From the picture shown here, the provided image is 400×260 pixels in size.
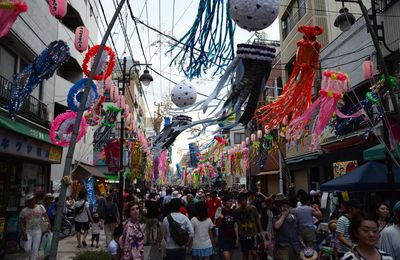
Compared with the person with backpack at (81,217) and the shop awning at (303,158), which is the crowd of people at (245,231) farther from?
the shop awning at (303,158)

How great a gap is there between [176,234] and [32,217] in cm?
396

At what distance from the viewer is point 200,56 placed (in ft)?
18.3

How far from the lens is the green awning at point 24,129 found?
9.75m

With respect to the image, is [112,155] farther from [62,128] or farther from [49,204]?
[49,204]

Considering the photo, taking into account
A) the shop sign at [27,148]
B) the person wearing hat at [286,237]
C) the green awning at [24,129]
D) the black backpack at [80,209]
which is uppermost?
the green awning at [24,129]

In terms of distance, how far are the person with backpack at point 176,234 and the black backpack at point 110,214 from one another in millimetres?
5795

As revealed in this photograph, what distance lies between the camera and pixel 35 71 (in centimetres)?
1039

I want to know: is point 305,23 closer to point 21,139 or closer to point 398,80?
point 398,80

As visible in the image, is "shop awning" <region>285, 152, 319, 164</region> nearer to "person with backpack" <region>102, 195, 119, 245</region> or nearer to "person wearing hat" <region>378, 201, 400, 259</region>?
"person with backpack" <region>102, 195, 119, 245</region>

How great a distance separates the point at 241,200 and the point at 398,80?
699 centimetres

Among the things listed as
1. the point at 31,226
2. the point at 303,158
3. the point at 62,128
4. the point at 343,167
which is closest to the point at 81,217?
the point at 62,128

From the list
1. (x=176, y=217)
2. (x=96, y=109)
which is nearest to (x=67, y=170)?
(x=176, y=217)

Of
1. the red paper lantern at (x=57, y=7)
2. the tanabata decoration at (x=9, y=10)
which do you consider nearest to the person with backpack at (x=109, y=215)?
the red paper lantern at (x=57, y=7)

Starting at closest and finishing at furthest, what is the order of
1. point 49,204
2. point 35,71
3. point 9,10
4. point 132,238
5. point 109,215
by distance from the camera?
point 9,10, point 132,238, point 35,71, point 49,204, point 109,215
